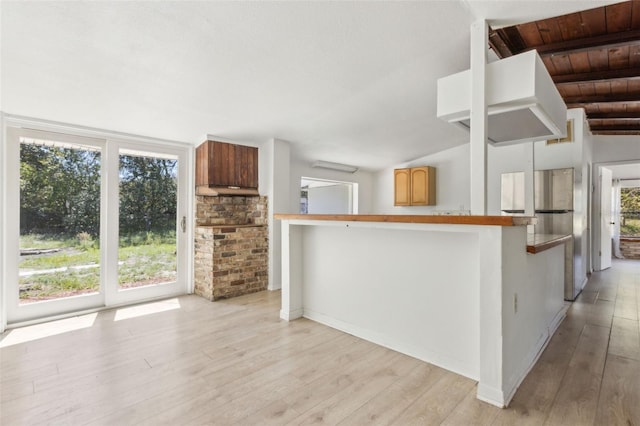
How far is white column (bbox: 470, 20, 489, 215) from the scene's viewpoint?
2.19 m

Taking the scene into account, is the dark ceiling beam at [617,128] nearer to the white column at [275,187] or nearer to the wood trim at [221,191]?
the white column at [275,187]

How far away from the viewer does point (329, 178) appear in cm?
606

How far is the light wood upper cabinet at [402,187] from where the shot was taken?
19.9 ft

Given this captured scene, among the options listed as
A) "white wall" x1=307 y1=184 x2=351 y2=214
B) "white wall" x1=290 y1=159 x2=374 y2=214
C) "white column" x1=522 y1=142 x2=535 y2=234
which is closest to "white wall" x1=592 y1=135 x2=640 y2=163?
"white column" x1=522 y1=142 x2=535 y2=234

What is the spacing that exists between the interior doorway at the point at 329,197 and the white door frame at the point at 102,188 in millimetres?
2684

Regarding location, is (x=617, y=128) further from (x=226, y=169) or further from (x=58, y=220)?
(x=58, y=220)

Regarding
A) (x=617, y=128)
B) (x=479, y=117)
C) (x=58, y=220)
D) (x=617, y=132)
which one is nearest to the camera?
(x=479, y=117)

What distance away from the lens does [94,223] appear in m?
3.58

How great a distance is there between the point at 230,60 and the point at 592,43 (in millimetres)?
3089

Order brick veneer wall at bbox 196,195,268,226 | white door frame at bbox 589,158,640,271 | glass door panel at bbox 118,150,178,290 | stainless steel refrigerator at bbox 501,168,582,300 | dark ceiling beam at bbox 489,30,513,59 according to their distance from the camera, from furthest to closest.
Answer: white door frame at bbox 589,158,640,271, brick veneer wall at bbox 196,195,268,226, stainless steel refrigerator at bbox 501,168,582,300, glass door panel at bbox 118,150,178,290, dark ceiling beam at bbox 489,30,513,59

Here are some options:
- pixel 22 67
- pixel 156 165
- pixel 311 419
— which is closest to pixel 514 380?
pixel 311 419

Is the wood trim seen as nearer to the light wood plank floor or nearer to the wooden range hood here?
the wooden range hood

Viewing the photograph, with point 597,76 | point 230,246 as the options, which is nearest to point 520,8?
point 597,76

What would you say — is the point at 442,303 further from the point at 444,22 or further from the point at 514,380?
the point at 444,22
